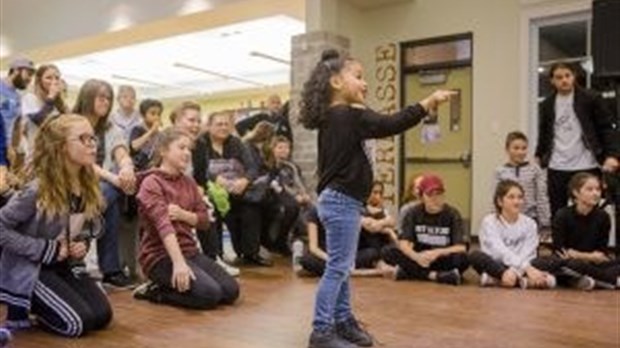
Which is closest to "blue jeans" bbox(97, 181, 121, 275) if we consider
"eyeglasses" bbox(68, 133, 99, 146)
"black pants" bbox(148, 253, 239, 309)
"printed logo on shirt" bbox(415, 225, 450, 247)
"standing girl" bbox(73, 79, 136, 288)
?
"standing girl" bbox(73, 79, 136, 288)

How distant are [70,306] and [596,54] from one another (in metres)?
2.12

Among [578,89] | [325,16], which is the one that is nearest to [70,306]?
[578,89]

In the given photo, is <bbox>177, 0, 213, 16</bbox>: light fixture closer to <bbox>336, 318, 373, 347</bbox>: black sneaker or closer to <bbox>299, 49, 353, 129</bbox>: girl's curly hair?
<bbox>299, 49, 353, 129</bbox>: girl's curly hair

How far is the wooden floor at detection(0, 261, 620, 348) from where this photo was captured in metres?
2.67

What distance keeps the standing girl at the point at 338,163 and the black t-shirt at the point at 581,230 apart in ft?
7.41

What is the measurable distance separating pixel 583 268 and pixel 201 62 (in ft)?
34.1

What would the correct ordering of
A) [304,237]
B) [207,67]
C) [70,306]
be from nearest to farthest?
1. [70,306]
2. [304,237]
3. [207,67]

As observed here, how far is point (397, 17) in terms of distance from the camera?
7488mm

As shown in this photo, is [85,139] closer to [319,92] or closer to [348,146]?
[319,92]

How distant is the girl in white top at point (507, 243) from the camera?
416 cm

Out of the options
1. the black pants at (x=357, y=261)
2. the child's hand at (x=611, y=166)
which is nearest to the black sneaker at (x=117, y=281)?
the black pants at (x=357, y=261)

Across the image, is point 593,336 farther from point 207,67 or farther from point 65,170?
point 207,67

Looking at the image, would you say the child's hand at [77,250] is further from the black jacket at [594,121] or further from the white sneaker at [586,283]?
the black jacket at [594,121]

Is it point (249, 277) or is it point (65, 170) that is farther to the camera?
point (249, 277)
